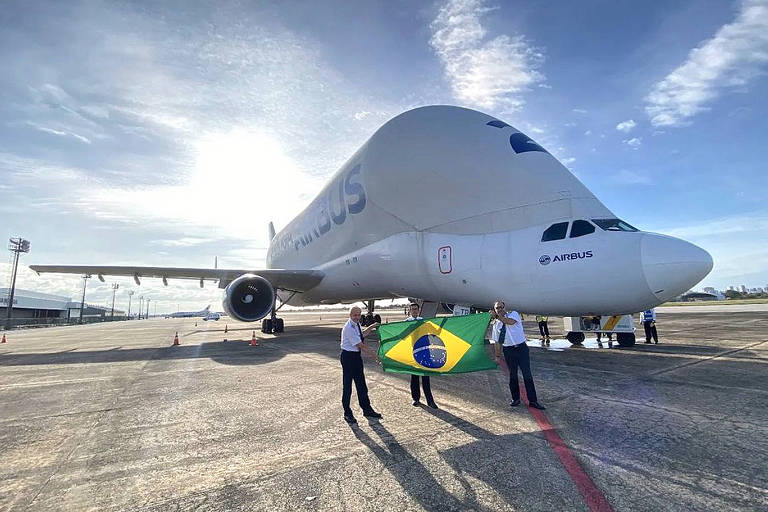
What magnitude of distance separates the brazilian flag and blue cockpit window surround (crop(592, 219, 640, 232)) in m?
3.78

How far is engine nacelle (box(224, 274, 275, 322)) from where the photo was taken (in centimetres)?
1438

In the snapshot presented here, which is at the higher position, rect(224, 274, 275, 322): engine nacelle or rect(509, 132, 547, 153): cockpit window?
rect(509, 132, 547, 153): cockpit window

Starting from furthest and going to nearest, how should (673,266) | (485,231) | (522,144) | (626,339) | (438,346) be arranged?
(626,339)
(522,144)
(485,231)
(673,266)
(438,346)

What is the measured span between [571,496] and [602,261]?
539 cm

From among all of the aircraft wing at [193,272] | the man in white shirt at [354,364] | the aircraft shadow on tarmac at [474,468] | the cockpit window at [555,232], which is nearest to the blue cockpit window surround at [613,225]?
the cockpit window at [555,232]

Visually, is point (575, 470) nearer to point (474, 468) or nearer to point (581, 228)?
point (474, 468)

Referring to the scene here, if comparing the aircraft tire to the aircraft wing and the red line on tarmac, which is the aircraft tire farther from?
the aircraft wing

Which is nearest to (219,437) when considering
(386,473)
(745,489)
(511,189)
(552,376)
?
(386,473)

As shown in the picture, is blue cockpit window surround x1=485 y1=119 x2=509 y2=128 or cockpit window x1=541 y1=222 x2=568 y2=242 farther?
blue cockpit window surround x1=485 y1=119 x2=509 y2=128

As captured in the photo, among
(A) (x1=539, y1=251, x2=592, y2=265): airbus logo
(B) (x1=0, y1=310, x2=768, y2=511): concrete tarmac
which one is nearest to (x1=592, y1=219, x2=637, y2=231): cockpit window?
(A) (x1=539, y1=251, x2=592, y2=265): airbus logo

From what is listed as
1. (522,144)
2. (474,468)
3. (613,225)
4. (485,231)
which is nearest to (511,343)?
(474,468)

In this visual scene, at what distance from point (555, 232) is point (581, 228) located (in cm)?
50

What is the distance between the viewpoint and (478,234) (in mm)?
9586

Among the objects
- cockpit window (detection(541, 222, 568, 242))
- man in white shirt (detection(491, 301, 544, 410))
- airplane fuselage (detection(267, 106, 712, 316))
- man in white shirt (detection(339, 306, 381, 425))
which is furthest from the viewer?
cockpit window (detection(541, 222, 568, 242))
